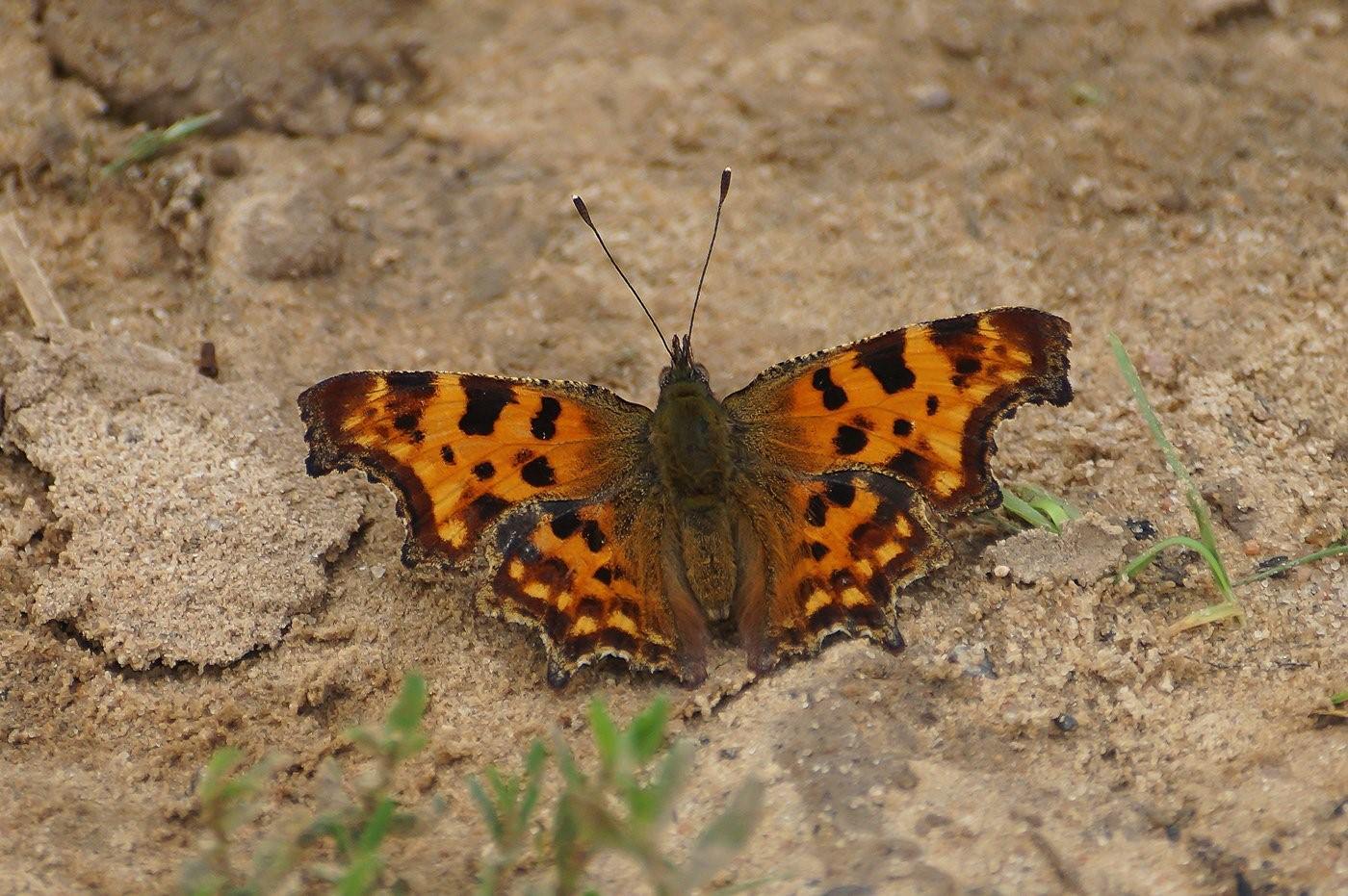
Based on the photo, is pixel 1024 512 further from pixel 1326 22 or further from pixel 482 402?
pixel 1326 22

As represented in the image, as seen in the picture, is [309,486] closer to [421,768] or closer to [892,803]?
[421,768]

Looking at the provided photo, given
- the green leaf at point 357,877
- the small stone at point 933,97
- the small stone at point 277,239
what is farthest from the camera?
the small stone at point 933,97

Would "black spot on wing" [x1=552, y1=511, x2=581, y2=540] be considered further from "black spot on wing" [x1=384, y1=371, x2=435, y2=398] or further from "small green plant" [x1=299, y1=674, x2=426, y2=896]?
"small green plant" [x1=299, y1=674, x2=426, y2=896]

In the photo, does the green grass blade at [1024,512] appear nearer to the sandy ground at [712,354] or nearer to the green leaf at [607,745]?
the sandy ground at [712,354]

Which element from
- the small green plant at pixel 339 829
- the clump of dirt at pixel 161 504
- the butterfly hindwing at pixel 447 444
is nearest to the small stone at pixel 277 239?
the clump of dirt at pixel 161 504

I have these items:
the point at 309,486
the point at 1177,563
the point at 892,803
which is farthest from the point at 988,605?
the point at 309,486

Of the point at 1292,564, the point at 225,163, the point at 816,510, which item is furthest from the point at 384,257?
the point at 1292,564
